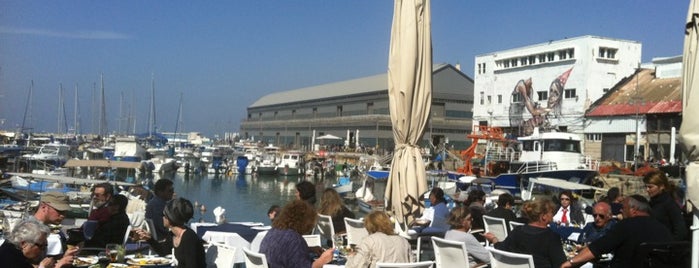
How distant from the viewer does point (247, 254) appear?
572cm

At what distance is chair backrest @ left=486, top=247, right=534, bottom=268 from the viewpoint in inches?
221

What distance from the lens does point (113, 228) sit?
7.89 m

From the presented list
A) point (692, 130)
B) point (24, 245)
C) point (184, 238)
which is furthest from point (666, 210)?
point (24, 245)

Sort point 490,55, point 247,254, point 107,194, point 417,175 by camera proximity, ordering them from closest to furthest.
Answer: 1. point 247,254
2. point 417,175
3. point 107,194
4. point 490,55

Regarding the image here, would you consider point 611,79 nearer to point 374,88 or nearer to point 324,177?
point 324,177

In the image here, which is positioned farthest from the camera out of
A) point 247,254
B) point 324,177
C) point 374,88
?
point 374,88

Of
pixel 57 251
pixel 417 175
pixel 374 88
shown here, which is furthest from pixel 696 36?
pixel 374 88

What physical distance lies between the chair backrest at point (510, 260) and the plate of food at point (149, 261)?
3.20 m

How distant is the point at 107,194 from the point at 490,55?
157 feet

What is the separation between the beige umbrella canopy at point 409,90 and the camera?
7.80m

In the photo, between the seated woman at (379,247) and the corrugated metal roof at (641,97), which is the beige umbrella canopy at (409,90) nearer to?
the seated woman at (379,247)

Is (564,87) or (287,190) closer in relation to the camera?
(564,87)

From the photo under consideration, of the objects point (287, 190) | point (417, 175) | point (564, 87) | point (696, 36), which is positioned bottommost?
point (287, 190)

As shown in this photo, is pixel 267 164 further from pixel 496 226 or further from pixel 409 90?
pixel 409 90
